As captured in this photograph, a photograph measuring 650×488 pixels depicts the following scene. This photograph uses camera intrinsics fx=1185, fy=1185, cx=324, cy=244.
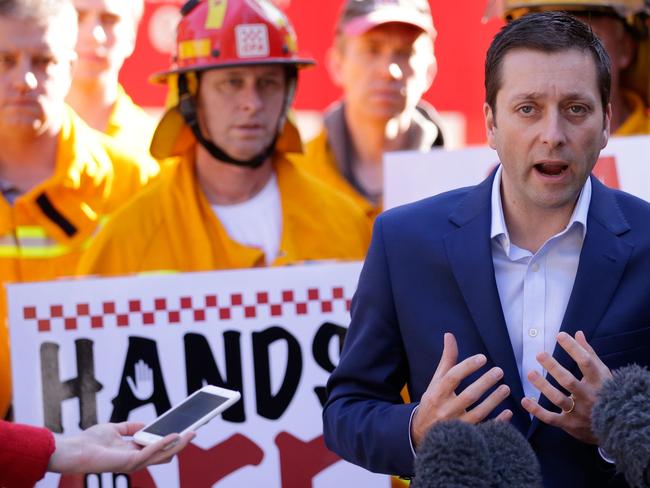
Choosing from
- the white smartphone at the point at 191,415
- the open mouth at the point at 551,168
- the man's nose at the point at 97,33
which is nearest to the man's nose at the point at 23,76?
the man's nose at the point at 97,33

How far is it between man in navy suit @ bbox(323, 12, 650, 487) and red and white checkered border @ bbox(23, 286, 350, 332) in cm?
131

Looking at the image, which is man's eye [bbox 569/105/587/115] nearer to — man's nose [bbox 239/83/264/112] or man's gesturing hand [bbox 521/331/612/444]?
man's gesturing hand [bbox 521/331/612/444]

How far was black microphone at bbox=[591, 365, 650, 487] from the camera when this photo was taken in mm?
2186

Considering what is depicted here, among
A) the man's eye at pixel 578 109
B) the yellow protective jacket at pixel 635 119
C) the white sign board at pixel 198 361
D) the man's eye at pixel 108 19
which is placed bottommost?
the white sign board at pixel 198 361

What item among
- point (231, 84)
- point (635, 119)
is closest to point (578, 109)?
point (231, 84)

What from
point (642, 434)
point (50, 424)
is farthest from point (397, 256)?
point (50, 424)

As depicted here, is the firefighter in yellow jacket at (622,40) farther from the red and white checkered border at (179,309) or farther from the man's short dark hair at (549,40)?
the man's short dark hair at (549,40)

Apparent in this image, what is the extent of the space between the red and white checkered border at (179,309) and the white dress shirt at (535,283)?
147 centimetres

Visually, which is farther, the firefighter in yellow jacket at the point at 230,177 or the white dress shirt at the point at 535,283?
the firefighter in yellow jacket at the point at 230,177

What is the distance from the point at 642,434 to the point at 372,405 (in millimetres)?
845

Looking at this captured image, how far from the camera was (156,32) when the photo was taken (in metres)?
8.91

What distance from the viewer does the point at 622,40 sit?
5672mm

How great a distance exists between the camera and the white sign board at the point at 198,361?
418cm

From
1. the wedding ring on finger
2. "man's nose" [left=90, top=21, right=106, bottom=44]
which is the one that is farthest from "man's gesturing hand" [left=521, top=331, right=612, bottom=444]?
"man's nose" [left=90, top=21, right=106, bottom=44]
